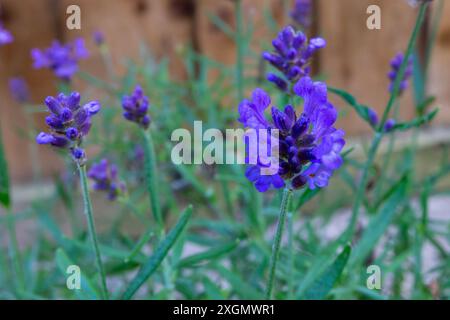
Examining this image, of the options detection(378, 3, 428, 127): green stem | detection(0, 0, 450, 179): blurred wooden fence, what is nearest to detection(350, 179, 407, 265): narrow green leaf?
detection(378, 3, 428, 127): green stem

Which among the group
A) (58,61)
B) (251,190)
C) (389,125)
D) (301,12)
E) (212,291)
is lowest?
(212,291)

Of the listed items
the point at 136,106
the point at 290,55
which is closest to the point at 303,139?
the point at 290,55

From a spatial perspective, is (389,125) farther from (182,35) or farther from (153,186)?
(182,35)

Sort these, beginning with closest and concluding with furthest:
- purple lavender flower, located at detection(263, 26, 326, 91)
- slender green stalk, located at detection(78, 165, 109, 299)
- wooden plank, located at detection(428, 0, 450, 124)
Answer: slender green stalk, located at detection(78, 165, 109, 299) < purple lavender flower, located at detection(263, 26, 326, 91) < wooden plank, located at detection(428, 0, 450, 124)

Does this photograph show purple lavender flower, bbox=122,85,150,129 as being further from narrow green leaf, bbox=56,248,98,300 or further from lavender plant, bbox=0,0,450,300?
narrow green leaf, bbox=56,248,98,300

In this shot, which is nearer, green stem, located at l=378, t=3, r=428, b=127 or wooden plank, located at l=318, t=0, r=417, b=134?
green stem, located at l=378, t=3, r=428, b=127

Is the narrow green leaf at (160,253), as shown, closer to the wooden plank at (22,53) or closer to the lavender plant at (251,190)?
the lavender plant at (251,190)
